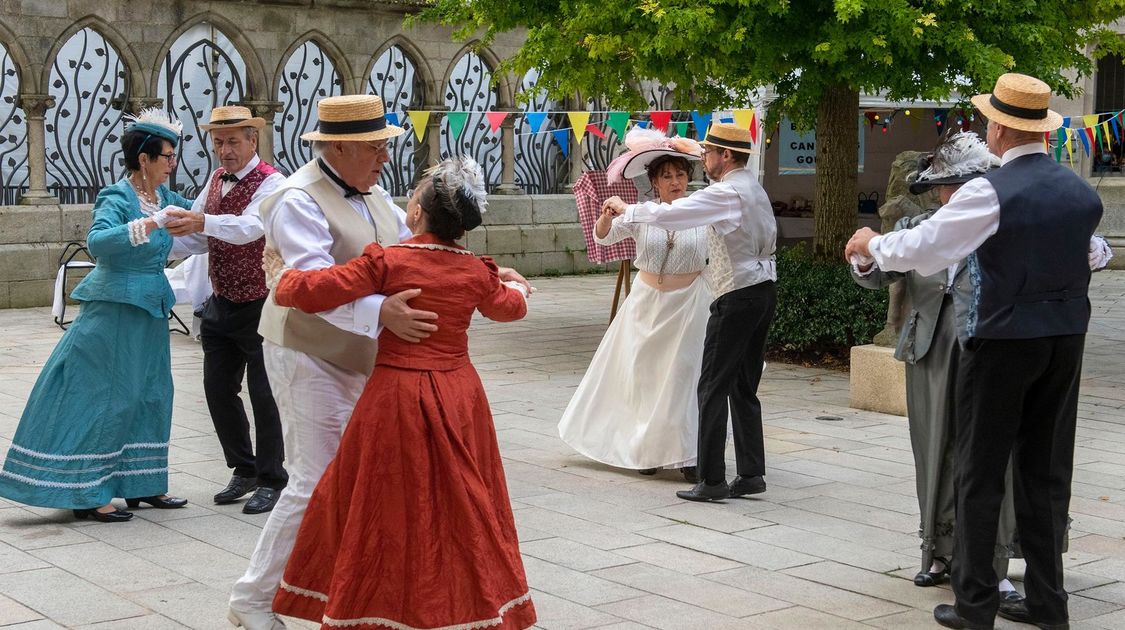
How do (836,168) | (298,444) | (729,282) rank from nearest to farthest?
(298,444), (729,282), (836,168)

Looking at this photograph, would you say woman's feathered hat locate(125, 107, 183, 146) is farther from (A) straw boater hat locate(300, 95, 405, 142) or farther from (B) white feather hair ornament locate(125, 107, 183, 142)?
(A) straw boater hat locate(300, 95, 405, 142)

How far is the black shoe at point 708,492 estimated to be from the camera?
646cm

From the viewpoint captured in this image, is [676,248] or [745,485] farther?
[676,248]

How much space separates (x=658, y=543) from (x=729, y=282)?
1.32 metres

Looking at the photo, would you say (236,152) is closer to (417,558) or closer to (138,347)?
(138,347)

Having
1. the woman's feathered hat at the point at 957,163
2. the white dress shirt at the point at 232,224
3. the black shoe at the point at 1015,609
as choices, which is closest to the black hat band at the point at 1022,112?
the woman's feathered hat at the point at 957,163

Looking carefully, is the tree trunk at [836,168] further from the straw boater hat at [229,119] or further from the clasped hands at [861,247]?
the clasped hands at [861,247]

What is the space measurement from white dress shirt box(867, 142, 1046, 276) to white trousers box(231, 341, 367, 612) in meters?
1.81

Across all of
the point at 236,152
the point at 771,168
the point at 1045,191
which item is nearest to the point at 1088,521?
the point at 1045,191

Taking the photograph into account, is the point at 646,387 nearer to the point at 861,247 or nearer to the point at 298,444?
the point at 861,247

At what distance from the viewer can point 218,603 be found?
484 cm

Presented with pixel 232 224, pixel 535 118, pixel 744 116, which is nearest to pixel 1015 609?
pixel 232 224

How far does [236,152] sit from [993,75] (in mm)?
5202

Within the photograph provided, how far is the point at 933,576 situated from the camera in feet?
16.7
